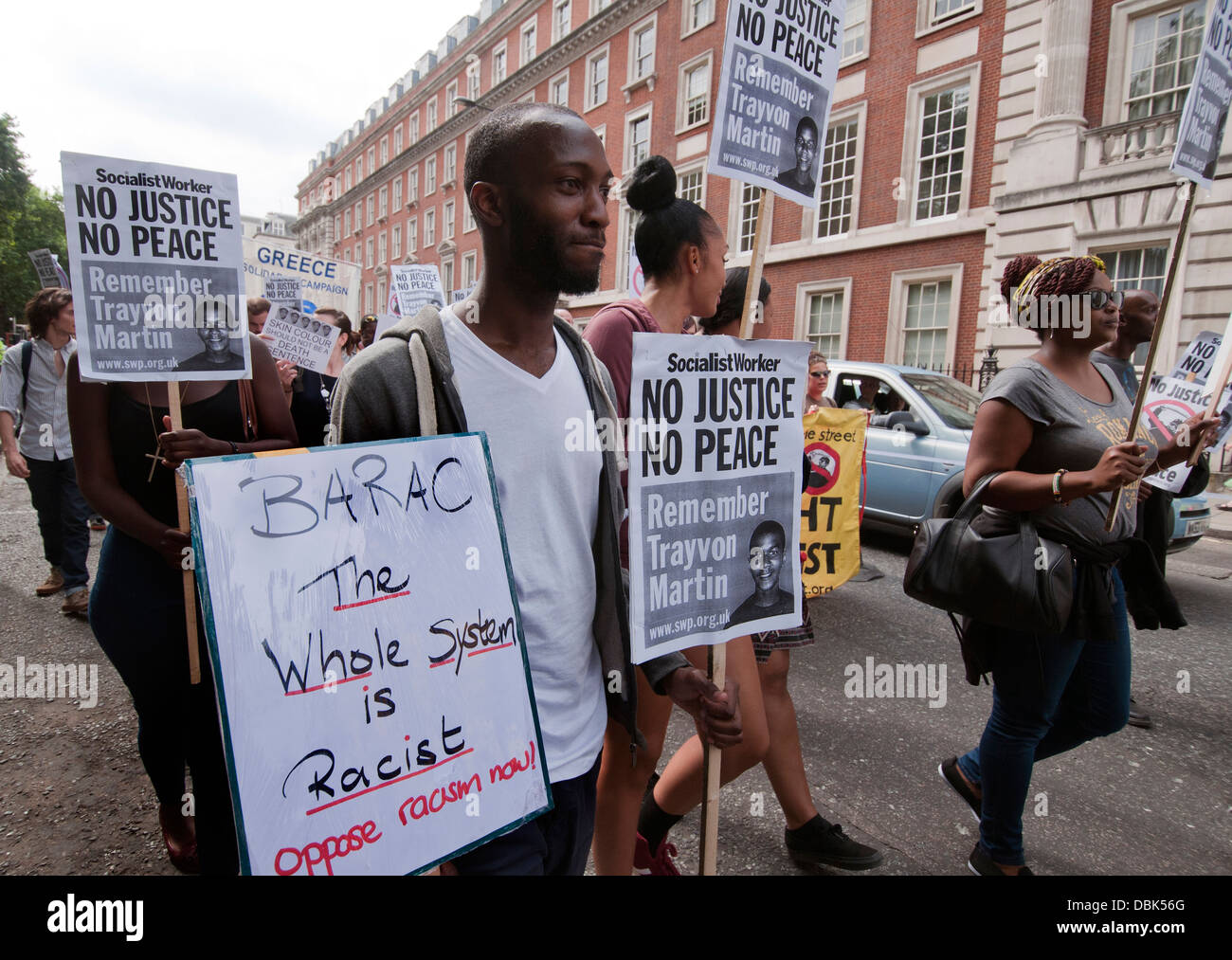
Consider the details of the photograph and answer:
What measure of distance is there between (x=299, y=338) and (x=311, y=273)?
2.38 meters

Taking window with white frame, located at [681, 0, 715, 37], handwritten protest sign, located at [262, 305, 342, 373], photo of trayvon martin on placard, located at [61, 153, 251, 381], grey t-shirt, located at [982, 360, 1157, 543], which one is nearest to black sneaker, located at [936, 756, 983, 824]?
grey t-shirt, located at [982, 360, 1157, 543]

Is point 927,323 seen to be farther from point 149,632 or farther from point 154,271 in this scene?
point 149,632

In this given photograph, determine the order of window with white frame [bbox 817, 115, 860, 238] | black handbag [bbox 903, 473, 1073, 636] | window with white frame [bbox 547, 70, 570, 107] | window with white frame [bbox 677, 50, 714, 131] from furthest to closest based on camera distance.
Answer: window with white frame [bbox 547, 70, 570, 107]
window with white frame [bbox 677, 50, 714, 131]
window with white frame [bbox 817, 115, 860, 238]
black handbag [bbox 903, 473, 1073, 636]

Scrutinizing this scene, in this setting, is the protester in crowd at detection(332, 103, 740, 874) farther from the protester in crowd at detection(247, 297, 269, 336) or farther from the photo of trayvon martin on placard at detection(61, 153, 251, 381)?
the protester in crowd at detection(247, 297, 269, 336)

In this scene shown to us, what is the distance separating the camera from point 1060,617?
2.20m

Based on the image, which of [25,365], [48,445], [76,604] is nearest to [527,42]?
[25,365]


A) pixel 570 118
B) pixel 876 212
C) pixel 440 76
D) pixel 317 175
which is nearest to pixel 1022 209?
pixel 876 212

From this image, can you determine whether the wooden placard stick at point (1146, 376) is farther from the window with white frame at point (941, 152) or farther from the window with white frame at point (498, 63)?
the window with white frame at point (498, 63)

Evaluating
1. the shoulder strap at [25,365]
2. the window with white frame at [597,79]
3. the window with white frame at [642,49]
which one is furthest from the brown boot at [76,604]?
the window with white frame at [597,79]

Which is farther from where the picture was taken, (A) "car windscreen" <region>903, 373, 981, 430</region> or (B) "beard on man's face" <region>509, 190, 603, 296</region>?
(A) "car windscreen" <region>903, 373, 981, 430</region>

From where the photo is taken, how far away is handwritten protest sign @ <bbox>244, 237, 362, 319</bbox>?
22.3 ft

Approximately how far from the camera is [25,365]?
5156mm

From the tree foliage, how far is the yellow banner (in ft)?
135

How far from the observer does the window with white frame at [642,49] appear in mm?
22859
